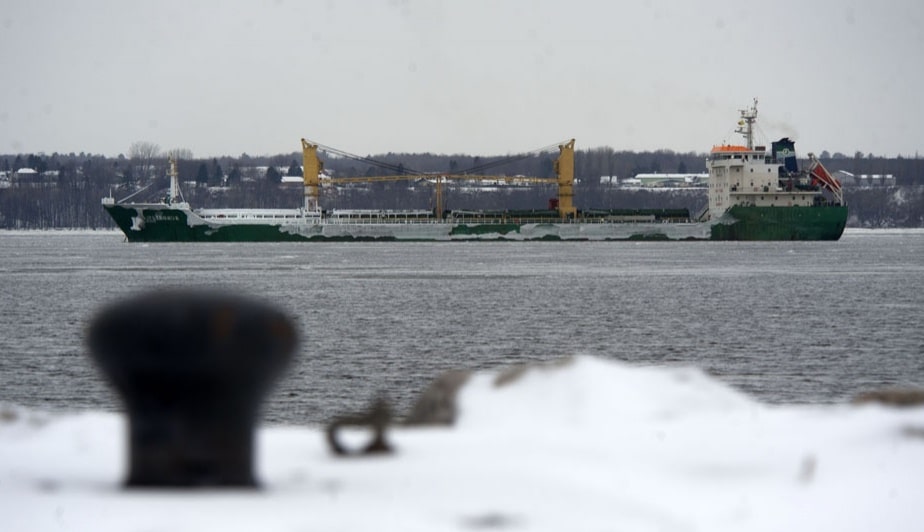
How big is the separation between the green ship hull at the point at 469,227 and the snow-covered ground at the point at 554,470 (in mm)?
75385

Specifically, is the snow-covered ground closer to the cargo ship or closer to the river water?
the river water

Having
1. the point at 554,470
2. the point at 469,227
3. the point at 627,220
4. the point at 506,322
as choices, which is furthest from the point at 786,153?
the point at 554,470

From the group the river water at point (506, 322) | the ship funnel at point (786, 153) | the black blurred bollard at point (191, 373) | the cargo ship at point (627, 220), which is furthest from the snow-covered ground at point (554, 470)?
the ship funnel at point (786, 153)

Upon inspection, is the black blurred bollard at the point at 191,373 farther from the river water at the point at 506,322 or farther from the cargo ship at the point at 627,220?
the cargo ship at the point at 627,220

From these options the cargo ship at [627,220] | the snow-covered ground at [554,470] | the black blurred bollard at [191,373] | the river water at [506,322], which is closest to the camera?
the snow-covered ground at [554,470]

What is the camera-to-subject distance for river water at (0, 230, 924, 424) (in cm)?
1775

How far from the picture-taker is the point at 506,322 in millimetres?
27031

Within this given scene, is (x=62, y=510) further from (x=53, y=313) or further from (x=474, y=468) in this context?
(x=53, y=313)

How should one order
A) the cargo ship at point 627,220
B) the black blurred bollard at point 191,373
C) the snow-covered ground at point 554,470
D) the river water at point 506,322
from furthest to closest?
the cargo ship at point 627,220, the river water at point 506,322, the black blurred bollard at point 191,373, the snow-covered ground at point 554,470

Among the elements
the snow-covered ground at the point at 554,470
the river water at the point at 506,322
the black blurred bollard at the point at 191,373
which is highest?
the black blurred bollard at the point at 191,373

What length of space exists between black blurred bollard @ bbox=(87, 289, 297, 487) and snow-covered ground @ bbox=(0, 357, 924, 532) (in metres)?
0.13

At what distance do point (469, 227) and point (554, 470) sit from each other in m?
79.7

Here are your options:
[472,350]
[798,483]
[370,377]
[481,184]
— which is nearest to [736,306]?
[472,350]

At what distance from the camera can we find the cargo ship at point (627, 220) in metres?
80.3
